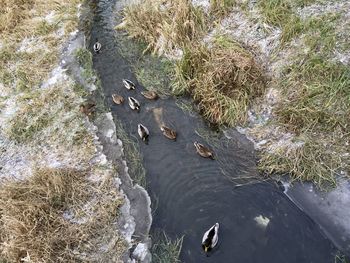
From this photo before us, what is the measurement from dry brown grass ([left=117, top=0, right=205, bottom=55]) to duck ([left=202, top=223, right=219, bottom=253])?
4.40 meters

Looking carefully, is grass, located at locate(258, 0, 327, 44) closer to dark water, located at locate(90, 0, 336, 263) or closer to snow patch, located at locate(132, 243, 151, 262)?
dark water, located at locate(90, 0, 336, 263)


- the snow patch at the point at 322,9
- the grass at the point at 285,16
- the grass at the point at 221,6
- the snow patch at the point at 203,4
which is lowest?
the snow patch at the point at 203,4

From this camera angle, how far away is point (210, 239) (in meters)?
5.36

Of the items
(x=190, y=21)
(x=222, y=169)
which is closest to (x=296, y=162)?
(x=222, y=169)

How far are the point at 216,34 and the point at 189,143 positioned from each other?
2.81 meters

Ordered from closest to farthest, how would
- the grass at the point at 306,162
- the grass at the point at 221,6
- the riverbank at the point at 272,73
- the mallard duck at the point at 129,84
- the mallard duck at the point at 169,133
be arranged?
1. the grass at the point at 306,162
2. the riverbank at the point at 272,73
3. the mallard duck at the point at 169,133
4. the mallard duck at the point at 129,84
5. the grass at the point at 221,6

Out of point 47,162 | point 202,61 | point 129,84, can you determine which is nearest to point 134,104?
point 129,84

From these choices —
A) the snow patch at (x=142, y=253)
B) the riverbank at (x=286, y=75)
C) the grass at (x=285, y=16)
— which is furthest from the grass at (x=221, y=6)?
the snow patch at (x=142, y=253)

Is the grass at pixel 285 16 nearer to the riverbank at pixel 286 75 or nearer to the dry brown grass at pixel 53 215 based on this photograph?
the riverbank at pixel 286 75

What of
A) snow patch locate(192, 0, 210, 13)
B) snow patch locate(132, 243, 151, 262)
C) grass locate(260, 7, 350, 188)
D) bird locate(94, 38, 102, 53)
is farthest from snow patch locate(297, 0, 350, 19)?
snow patch locate(132, 243, 151, 262)

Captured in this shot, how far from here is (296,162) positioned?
6.04m

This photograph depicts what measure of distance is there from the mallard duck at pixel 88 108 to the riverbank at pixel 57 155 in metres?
0.02

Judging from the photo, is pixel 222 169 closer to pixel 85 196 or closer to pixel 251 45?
pixel 85 196

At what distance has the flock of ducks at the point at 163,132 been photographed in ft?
17.6
